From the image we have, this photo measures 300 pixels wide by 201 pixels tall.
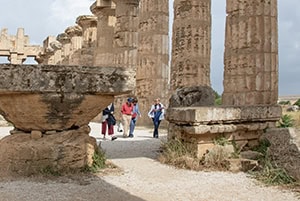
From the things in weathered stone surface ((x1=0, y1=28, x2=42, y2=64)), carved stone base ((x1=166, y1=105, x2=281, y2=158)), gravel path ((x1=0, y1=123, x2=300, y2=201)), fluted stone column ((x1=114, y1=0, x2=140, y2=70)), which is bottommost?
gravel path ((x1=0, y1=123, x2=300, y2=201))

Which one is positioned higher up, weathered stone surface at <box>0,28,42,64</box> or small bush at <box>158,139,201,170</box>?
weathered stone surface at <box>0,28,42,64</box>

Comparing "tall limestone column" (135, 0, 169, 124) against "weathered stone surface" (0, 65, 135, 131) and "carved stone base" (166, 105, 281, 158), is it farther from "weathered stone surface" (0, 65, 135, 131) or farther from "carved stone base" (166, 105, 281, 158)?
"weathered stone surface" (0, 65, 135, 131)

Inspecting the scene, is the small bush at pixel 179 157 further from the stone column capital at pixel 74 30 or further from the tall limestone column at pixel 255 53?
the stone column capital at pixel 74 30

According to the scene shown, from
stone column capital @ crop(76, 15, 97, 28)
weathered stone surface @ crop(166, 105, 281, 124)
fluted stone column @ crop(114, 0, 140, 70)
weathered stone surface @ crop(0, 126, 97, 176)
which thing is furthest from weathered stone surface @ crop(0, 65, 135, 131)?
stone column capital @ crop(76, 15, 97, 28)

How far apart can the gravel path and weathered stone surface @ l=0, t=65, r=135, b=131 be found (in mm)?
973

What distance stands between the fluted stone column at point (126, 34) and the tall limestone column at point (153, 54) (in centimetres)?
66

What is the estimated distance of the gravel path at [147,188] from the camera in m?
4.36

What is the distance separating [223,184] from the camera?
5.21 meters

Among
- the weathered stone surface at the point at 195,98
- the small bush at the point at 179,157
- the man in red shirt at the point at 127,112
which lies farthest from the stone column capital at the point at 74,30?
Answer: the small bush at the point at 179,157

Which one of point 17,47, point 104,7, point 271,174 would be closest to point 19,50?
point 17,47

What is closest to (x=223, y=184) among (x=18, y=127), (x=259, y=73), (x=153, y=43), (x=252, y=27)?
(x=18, y=127)

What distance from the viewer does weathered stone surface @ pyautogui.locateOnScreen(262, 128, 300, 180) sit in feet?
17.9

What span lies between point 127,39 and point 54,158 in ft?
39.1

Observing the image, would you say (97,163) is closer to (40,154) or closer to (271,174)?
(40,154)
